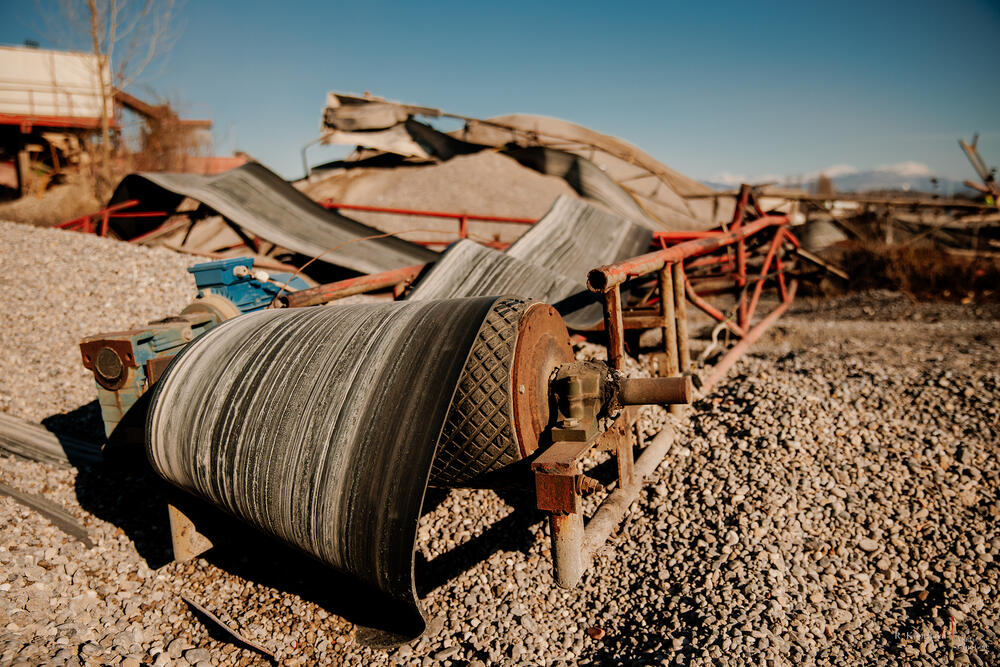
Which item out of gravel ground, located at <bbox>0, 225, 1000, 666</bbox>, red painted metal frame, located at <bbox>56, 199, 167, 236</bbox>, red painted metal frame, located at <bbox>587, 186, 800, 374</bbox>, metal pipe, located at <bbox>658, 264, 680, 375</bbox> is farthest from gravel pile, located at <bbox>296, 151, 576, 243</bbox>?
gravel ground, located at <bbox>0, 225, 1000, 666</bbox>

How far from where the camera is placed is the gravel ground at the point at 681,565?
105 inches

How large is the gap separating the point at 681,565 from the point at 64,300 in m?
7.37

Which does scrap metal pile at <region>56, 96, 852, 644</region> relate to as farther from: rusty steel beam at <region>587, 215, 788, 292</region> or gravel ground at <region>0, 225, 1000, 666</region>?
gravel ground at <region>0, 225, 1000, 666</region>

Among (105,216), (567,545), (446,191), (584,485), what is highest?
(446,191)

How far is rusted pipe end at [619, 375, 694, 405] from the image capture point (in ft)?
9.20

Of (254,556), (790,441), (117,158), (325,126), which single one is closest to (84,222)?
(325,126)

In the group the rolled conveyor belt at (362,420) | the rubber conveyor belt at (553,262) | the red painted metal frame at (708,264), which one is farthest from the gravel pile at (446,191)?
the rolled conveyor belt at (362,420)

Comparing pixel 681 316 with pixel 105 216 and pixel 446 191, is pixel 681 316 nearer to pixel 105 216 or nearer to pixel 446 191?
pixel 446 191

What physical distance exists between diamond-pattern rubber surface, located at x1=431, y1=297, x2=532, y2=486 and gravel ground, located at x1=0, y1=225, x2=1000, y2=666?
0.89m

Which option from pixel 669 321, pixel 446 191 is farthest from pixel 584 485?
pixel 446 191

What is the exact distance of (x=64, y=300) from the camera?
6754 mm

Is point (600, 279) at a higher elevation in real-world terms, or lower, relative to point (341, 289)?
higher

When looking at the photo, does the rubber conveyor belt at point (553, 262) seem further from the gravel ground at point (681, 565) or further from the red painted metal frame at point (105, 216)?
the red painted metal frame at point (105, 216)

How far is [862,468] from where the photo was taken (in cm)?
395
